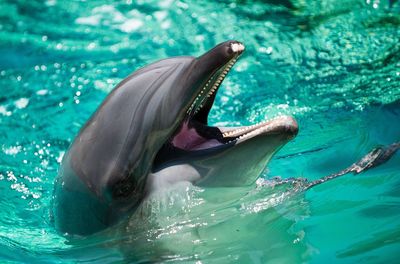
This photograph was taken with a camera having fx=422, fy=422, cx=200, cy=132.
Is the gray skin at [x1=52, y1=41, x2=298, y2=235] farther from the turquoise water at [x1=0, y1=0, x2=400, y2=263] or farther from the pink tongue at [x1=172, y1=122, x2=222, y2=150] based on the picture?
the turquoise water at [x1=0, y1=0, x2=400, y2=263]

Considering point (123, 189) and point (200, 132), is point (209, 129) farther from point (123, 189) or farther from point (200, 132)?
point (123, 189)

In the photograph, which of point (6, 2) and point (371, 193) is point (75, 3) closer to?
point (6, 2)

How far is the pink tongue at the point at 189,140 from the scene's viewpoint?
407cm

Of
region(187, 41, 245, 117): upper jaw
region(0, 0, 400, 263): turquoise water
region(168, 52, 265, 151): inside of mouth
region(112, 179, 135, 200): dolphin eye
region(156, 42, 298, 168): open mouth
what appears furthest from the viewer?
region(0, 0, 400, 263): turquoise water

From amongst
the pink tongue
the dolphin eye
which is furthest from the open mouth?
the dolphin eye

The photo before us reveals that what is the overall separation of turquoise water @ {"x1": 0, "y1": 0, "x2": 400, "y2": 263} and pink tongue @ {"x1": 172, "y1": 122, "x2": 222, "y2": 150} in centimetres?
44

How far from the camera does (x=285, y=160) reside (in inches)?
361

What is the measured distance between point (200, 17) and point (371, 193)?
6.24 metres

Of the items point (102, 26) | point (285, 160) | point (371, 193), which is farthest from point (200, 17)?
point (371, 193)

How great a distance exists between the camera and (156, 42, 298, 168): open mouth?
3.53 metres

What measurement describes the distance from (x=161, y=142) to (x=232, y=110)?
432cm

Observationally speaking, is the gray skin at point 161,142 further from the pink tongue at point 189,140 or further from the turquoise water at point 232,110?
the turquoise water at point 232,110

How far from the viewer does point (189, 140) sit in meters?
4.16

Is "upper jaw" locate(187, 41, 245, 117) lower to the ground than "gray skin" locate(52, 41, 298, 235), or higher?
higher
